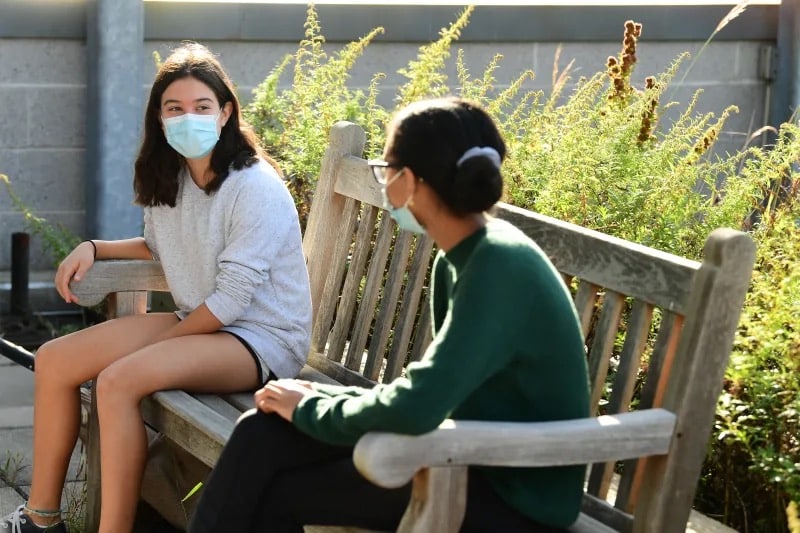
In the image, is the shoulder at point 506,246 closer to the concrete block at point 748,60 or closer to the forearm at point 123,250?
the forearm at point 123,250

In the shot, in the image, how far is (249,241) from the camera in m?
3.31

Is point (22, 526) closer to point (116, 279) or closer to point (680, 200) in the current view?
point (116, 279)

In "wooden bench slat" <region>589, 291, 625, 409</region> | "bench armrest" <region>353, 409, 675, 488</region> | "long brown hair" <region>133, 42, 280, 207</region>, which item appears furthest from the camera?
"long brown hair" <region>133, 42, 280, 207</region>

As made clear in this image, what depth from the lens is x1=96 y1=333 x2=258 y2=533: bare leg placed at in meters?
3.11

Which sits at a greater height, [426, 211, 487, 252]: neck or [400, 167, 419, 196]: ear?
[400, 167, 419, 196]: ear

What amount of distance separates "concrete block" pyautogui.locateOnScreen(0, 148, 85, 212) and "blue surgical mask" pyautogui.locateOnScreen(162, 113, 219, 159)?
Result: 253 centimetres

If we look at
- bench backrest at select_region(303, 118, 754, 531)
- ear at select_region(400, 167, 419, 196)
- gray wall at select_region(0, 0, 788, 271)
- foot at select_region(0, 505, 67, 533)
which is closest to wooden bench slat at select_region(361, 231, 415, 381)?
bench backrest at select_region(303, 118, 754, 531)

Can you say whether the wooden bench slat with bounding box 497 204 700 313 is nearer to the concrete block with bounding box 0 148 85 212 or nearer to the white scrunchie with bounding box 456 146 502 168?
the white scrunchie with bounding box 456 146 502 168

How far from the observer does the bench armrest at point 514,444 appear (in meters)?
2.25

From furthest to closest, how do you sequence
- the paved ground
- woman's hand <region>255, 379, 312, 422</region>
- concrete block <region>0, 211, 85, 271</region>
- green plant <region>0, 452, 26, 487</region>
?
concrete block <region>0, 211, 85, 271</region>, green plant <region>0, 452, 26, 487</region>, the paved ground, woman's hand <region>255, 379, 312, 422</region>

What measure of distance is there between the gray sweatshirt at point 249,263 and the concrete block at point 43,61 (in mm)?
2533

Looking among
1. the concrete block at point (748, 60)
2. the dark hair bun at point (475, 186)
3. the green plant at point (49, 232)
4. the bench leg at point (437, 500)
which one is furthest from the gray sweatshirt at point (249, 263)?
the concrete block at point (748, 60)

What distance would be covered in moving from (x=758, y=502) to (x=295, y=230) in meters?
1.23

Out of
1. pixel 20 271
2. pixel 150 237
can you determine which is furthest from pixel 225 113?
pixel 20 271
